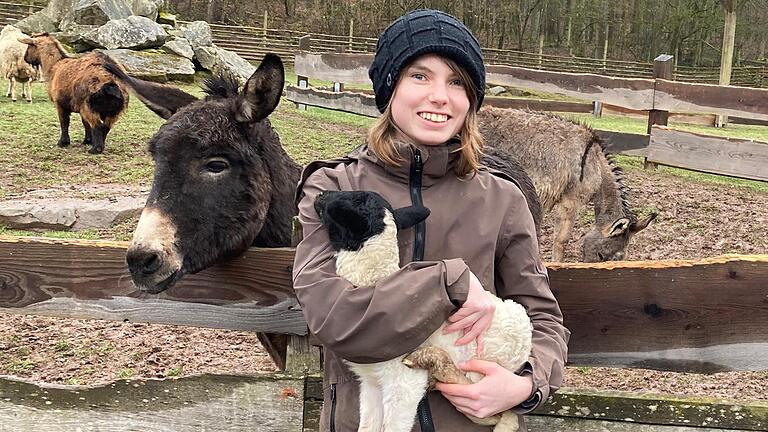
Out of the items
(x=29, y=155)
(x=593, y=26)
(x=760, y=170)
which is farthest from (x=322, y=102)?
(x=593, y=26)

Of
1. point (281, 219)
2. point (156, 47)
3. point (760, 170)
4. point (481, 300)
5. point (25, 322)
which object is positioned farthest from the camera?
point (156, 47)

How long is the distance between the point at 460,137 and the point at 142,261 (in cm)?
114

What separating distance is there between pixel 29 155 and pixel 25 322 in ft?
18.0

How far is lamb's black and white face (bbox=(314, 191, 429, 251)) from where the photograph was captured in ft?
5.59

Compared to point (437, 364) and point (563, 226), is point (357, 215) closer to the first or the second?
point (437, 364)

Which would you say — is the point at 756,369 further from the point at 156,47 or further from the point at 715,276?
the point at 156,47

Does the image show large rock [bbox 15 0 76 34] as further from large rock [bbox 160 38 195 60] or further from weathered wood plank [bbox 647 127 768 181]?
weathered wood plank [bbox 647 127 768 181]

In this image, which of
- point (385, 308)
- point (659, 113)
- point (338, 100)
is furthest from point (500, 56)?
point (385, 308)

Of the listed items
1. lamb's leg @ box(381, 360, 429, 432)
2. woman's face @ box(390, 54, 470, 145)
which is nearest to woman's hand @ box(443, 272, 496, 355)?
lamb's leg @ box(381, 360, 429, 432)

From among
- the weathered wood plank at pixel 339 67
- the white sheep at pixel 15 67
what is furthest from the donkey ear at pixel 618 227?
the white sheep at pixel 15 67

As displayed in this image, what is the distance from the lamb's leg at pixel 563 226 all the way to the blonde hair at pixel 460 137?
5.39 meters

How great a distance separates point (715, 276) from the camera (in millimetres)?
2297

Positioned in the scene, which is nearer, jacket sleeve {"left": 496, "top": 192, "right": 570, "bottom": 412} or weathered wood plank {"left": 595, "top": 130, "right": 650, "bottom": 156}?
jacket sleeve {"left": 496, "top": 192, "right": 570, "bottom": 412}

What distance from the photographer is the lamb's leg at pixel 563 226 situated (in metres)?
7.23
